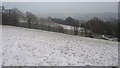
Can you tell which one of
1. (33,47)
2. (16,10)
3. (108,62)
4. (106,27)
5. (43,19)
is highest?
(16,10)


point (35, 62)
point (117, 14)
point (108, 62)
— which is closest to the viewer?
point (35, 62)

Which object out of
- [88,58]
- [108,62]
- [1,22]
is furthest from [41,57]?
[1,22]

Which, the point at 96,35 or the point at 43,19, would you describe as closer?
the point at 96,35

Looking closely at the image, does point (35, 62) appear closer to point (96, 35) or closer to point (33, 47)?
point (33, 47)

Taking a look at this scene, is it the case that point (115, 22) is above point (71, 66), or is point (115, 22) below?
above

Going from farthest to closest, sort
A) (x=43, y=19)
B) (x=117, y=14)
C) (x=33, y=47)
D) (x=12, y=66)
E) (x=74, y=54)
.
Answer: (x=43, y=19)
(x=117, y=14)
(x=33, y=47)
(x=74, y=54)
(x=12, y=66)

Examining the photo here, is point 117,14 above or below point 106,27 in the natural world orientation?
above

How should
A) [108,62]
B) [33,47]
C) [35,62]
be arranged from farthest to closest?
[33,47]
[108,62]
[35,62]

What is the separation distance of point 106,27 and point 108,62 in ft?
17.5

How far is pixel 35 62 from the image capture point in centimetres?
385

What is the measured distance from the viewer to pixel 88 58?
4.30 metres

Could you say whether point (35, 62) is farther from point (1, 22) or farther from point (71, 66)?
point (1, 22)

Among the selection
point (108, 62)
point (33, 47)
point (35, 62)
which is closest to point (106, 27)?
point (108, 62)

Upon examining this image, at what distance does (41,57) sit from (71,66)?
1.10 metres
